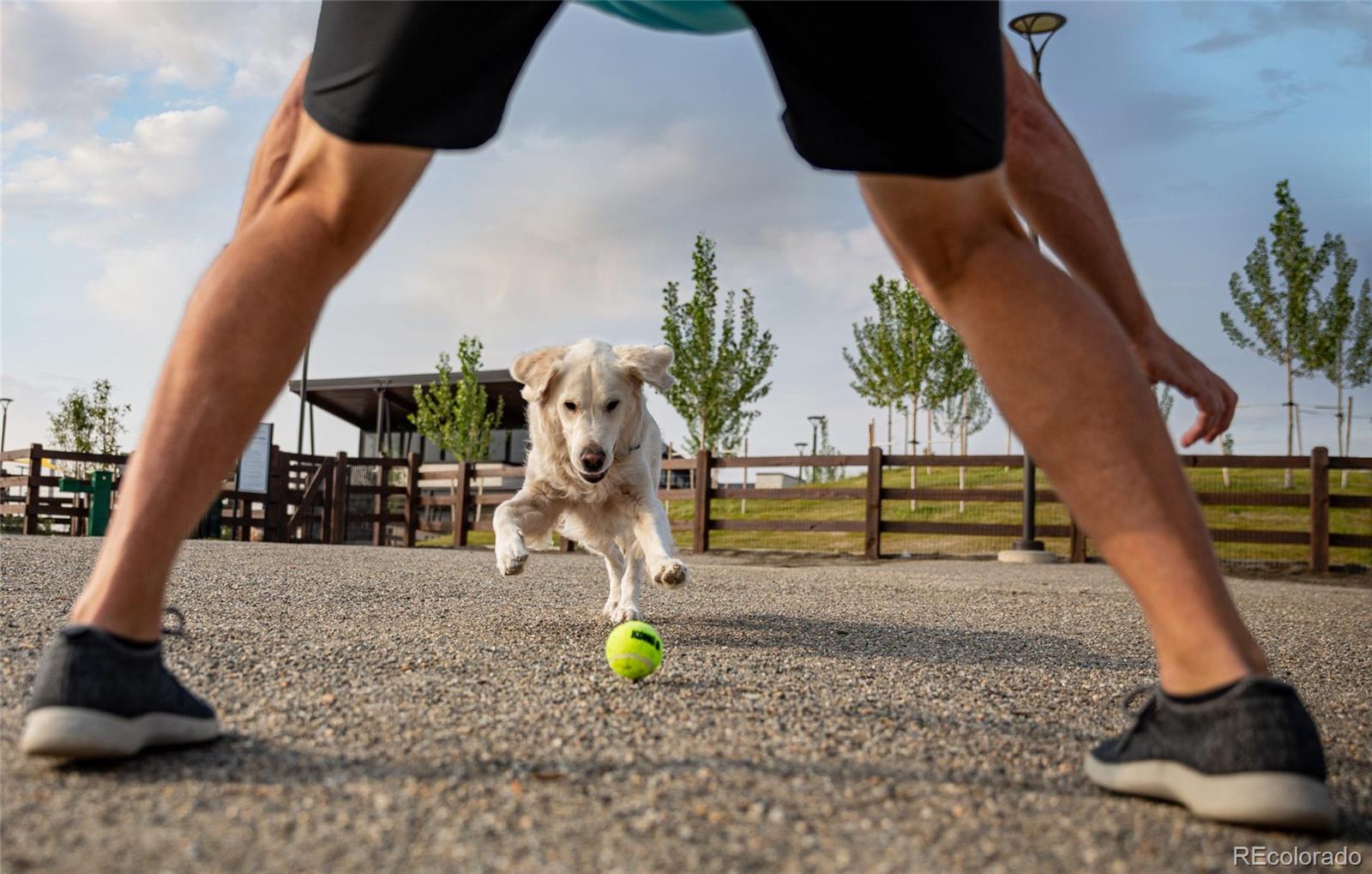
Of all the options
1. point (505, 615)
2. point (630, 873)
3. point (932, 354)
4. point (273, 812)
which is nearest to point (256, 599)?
point (505, 615)

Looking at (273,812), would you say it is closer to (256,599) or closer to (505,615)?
(505,615)

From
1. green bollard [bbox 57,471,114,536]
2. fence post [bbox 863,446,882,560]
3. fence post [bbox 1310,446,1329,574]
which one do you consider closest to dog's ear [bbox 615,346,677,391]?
fence post [bbox 863,446,882,560]

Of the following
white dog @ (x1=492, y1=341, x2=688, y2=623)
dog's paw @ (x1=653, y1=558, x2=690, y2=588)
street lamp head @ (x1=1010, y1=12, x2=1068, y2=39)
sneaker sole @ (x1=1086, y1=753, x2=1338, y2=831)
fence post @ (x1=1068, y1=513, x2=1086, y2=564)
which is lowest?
fence post @ (x1=1068, y1=513, x2=1086, y2=564)

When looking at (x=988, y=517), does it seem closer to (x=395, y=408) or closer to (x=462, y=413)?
(x=462, y=413)

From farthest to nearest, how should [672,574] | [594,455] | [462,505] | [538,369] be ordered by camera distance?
[462,505] → [538,369] → [594,455] → [672,574]

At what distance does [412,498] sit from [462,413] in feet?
40.8

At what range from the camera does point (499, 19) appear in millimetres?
1444

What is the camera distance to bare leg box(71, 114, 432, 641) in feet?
4.64

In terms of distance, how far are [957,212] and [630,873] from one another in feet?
3.25

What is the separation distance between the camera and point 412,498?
18516mm

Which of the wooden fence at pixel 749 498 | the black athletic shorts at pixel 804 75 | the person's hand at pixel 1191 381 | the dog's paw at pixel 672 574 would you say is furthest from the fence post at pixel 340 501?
the person's hand at pixel 1191 381

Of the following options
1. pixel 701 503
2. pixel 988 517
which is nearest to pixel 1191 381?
pixel 701 503

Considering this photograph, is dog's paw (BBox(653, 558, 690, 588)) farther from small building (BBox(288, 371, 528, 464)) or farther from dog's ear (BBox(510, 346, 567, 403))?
small building (BBox(288, 371, 528, 464))

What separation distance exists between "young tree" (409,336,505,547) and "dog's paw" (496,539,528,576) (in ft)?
87.9
